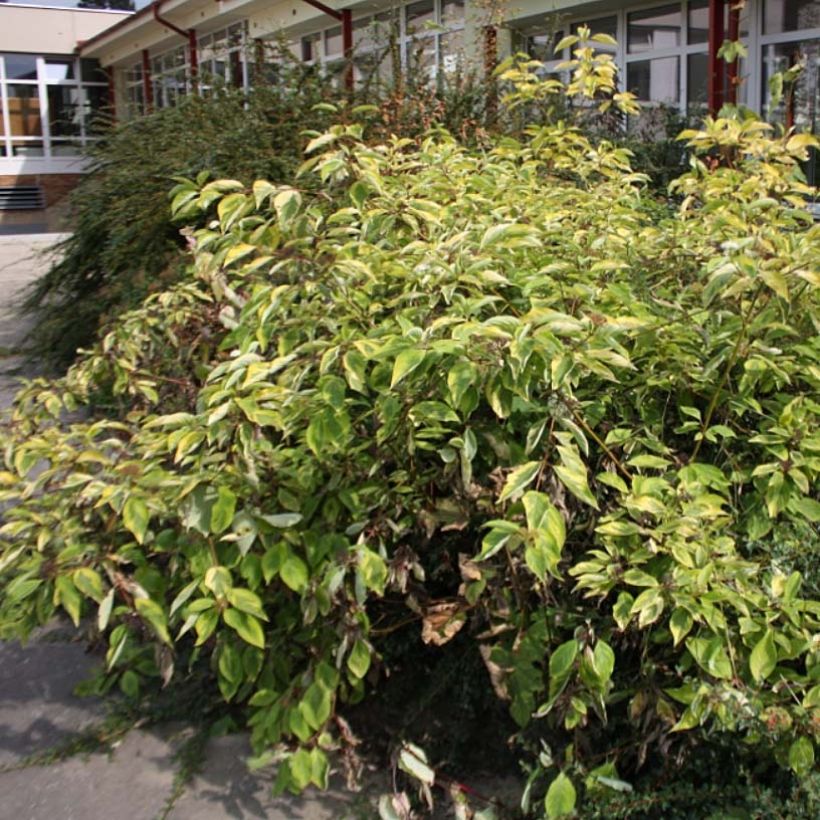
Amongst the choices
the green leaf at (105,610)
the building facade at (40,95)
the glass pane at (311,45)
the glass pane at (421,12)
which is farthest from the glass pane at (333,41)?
the green leaf at (105,610)

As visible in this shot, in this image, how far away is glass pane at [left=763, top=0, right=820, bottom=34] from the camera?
11.0 m

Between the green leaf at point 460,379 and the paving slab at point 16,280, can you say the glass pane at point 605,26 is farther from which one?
the green leaf at point 460,379

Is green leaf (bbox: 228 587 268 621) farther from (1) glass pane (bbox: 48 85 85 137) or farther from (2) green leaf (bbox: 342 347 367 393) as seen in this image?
(1) glass pane (bbox: 48 85 85 137)

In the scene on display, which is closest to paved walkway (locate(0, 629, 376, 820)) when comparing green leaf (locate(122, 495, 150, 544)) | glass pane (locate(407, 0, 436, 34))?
green leaf (locate(122, 495, 150, 544))

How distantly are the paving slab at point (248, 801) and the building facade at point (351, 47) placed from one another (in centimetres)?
279

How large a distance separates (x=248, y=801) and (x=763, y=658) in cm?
136

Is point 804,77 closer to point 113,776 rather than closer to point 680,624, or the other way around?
point 680,624

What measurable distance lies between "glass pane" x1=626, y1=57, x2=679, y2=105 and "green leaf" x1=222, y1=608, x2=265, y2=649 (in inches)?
452

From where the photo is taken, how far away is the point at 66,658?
3.56 meters

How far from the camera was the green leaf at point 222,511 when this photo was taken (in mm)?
2490

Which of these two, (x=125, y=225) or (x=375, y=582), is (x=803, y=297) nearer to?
(x=375, y=582)

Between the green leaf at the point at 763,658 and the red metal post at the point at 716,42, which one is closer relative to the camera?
the green leaf at the point at 763,658

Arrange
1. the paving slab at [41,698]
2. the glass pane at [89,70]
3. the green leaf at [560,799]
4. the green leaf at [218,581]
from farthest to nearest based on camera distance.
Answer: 1. the glass pane at [89,70]
2. the paving slab at [41,698]
3. the green leaf at [218,581]
4. the green leaf at [560,799]

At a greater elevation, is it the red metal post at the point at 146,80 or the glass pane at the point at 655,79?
the red metal post at the point at 146,80
